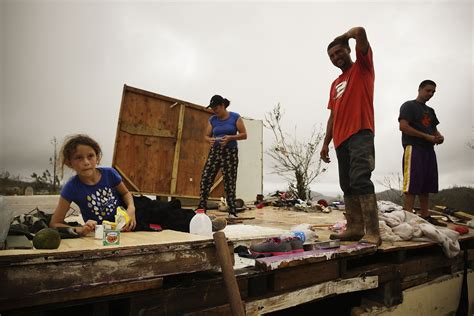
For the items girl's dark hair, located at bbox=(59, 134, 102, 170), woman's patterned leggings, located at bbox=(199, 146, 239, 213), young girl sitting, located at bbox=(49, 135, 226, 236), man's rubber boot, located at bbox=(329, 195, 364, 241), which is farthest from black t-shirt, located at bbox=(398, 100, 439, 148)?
girl's dark hair, located at bbox=(59, 134, 102, 170)

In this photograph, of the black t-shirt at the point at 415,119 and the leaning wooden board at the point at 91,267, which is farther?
the black t-shirt at the point at 415,119

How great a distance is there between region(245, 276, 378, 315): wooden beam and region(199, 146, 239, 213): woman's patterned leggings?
7.71 ft

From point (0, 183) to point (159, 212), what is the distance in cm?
112

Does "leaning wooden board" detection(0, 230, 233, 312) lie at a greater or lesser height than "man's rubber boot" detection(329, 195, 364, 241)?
lesser

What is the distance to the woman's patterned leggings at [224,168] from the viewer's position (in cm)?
464

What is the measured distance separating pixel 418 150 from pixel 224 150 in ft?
8.46

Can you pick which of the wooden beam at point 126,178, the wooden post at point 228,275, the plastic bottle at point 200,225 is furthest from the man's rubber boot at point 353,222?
the wooden beam at point 126,178

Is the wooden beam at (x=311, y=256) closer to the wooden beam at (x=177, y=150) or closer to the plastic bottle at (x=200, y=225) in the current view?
the plastic bottle at (x=200, y=225)

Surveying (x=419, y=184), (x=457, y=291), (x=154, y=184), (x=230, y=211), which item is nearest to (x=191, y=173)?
(x=154, y=184)

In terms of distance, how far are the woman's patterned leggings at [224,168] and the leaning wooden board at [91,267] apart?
2.98m

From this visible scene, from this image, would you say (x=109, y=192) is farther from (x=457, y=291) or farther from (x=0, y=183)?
(x=457, y=291)

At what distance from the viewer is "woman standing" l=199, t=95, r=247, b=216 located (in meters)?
4.62

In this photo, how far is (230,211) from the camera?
4.77 metres

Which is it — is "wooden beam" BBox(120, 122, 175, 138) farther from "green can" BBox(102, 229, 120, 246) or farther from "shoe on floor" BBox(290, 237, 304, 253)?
"green can" BBox(102, 229, 120, 246)
